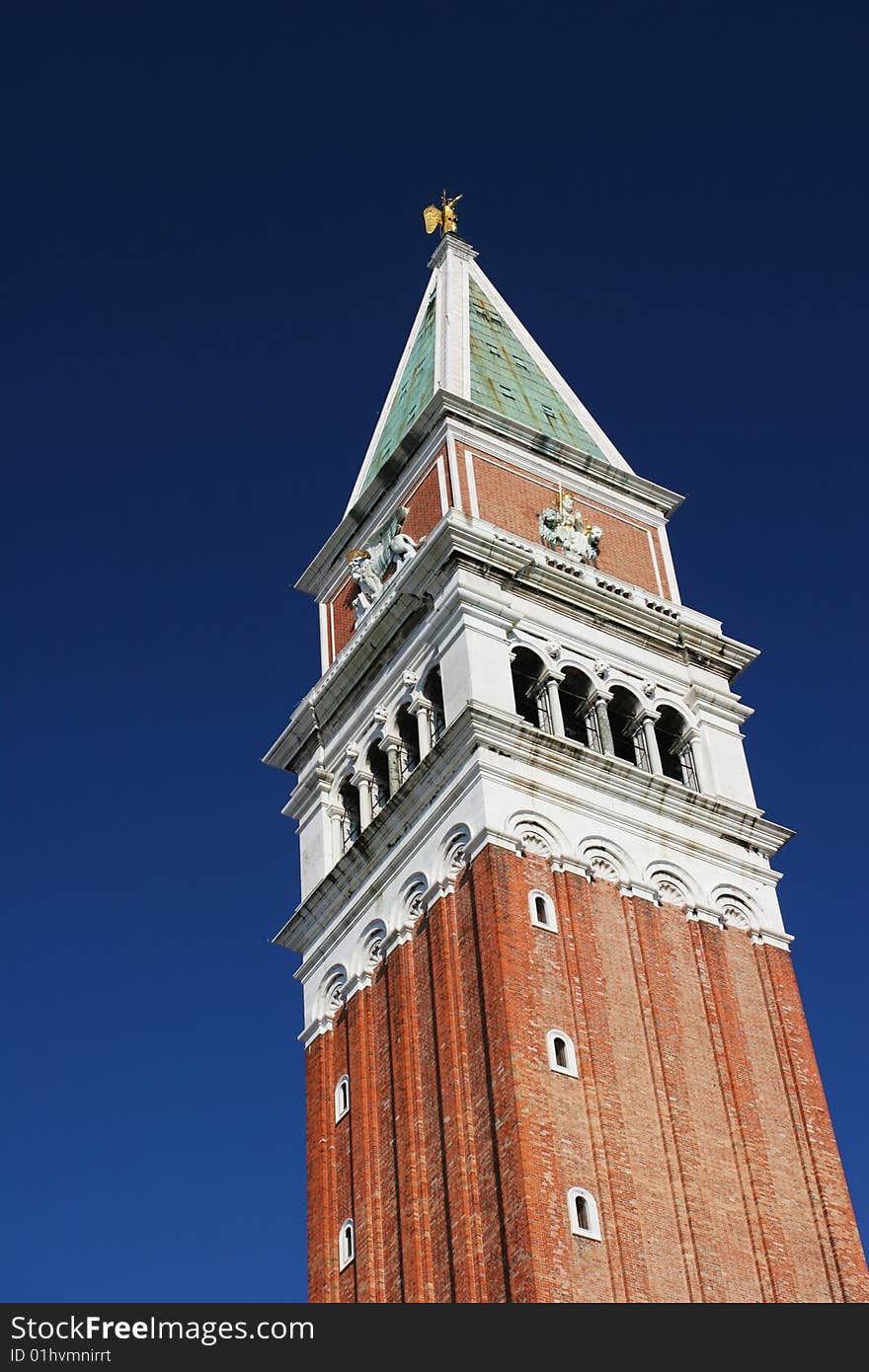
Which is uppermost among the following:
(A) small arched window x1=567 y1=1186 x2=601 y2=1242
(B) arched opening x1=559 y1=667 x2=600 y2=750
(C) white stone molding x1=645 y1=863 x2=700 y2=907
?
(B) arched opening x1=559 y1=667 x2=600 y2=750

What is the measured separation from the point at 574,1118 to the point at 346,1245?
7947mm

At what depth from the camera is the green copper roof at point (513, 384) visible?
7206cm

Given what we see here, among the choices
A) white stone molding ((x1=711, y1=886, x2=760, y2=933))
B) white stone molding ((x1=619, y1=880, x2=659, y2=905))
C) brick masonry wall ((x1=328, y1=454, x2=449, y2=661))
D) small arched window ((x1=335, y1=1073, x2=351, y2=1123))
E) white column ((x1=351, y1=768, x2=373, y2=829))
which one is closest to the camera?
white stone molding ((x1=619, y1=880, x2=659, y2=905))

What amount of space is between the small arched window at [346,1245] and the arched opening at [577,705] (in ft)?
48.9

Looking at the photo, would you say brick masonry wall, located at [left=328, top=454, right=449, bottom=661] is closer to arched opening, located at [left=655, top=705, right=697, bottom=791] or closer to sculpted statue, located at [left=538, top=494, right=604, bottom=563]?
sculpted statue, located at [left=538, top=494, right=604, bottom=563]

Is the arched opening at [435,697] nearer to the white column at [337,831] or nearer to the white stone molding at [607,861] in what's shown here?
the white column at [337,831]

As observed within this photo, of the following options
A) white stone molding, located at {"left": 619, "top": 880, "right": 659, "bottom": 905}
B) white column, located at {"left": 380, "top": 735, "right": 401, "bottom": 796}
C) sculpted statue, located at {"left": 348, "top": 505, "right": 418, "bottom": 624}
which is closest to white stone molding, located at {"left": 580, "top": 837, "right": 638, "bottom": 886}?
white stone molding, located at {"left": 619, "top": 880, "right": 659, "bottom": 905}

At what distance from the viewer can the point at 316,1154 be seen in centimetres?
5706

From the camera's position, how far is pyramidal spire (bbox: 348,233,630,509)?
72125 mm

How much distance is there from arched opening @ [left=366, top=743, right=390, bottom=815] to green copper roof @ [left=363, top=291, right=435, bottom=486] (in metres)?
11.7

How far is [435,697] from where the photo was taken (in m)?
61.3
